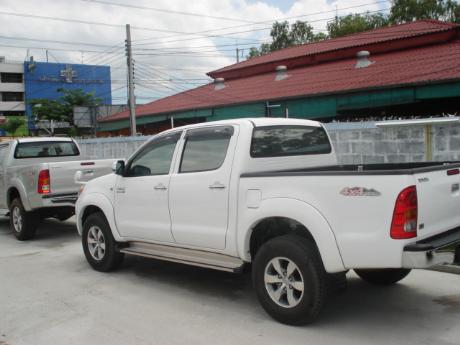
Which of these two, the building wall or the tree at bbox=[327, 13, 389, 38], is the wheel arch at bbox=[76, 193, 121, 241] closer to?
the building wall

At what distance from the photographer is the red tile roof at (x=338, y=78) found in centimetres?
1592

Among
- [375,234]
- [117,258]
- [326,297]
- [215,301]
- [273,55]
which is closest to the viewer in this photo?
[375,234]

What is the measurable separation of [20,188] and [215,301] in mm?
5364

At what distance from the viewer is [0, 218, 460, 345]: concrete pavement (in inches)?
176

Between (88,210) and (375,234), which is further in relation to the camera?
(88,210)

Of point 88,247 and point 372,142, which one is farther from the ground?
point 372,142

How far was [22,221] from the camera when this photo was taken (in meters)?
9.35

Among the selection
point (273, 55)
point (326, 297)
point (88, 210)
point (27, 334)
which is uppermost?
point (273, 55)

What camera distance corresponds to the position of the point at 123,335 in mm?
4566

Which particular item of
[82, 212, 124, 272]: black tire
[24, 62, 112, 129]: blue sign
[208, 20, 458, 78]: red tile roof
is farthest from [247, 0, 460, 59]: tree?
[82, 212, 124, 272]: black tire

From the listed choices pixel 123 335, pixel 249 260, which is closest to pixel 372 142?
pixel 249 260

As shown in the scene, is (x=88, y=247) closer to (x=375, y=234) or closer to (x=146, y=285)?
(x=146, y=285)

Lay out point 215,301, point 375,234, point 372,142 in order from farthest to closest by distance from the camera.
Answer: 1. point 372,142
2. point 215,301
3. point 375,234

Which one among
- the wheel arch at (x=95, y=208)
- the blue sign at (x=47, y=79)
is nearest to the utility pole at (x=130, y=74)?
the wheel arch at (x=95, y=208)
